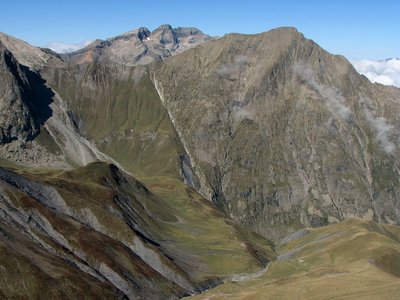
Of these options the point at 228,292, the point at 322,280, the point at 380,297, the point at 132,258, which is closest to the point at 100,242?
the point at 132,258

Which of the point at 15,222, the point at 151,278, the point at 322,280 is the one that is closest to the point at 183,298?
Result: the point at 151,278

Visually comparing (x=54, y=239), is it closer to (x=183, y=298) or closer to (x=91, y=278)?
(x=91, y=278)

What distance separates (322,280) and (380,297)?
3328 centimetres

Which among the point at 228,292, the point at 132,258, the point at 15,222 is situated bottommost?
the point at 228,292

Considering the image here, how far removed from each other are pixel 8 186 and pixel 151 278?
173 feet

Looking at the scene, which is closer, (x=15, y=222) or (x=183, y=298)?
(x=15, y=222)

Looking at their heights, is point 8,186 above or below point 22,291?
above

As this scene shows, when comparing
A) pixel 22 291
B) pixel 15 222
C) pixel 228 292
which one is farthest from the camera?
pixel 228 292

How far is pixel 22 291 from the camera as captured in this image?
5002 inches

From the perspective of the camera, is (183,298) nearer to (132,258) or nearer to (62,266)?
(132,258)

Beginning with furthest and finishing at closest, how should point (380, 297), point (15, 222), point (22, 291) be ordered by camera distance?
1. point (15, 222)
2. point (380, 297)
3. point (22, 291)

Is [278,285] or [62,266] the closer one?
[62,266]

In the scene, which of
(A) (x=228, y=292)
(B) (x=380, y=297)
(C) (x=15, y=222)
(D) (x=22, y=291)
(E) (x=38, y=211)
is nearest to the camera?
(D) (x=22, y=291)

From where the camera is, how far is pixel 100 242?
176875mm
